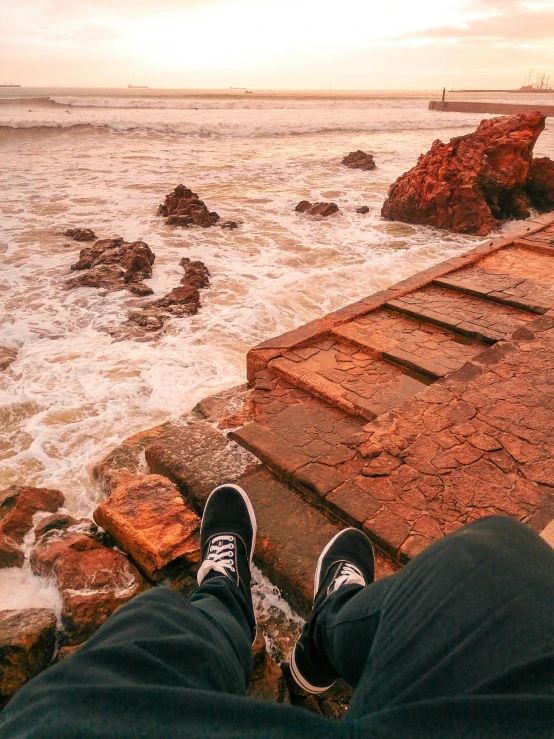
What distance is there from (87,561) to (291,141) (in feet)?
78.9

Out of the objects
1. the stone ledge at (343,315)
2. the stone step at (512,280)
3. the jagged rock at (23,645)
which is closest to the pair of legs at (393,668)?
the jagged rock at (23,645)

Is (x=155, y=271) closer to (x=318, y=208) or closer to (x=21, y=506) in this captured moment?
(x=318, y=208)

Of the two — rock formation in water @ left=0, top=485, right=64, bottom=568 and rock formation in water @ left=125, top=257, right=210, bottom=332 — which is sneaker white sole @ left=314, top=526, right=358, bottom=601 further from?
rock formation in water @ left=125, top=257, right=210, bottom=332

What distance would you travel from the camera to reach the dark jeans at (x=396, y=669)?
0.79m

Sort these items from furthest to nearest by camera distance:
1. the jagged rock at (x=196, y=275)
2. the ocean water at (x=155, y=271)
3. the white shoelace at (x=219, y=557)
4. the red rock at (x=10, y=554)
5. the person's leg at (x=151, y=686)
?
the jagged rock at (x=196, y=275)
the ocean water at (x=155, y=271)
the red rock at (x=10, y=554)
the white shoelace at (x=219, y=557)
the person's leg at (x=151, y=686)

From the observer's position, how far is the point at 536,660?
860 mm

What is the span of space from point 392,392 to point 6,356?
13.8 feet

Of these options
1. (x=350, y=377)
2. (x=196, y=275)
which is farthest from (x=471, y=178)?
(x=350, y=377)

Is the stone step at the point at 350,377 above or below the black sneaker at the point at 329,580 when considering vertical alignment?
above

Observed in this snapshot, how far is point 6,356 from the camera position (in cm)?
488

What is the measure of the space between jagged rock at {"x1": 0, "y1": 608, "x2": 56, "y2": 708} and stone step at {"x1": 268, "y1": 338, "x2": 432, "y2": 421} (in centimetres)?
232

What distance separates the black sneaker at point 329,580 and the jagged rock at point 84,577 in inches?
37.9

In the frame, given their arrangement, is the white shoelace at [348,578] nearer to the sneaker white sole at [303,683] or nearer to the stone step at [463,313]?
the sneaker white sole at [303,683]

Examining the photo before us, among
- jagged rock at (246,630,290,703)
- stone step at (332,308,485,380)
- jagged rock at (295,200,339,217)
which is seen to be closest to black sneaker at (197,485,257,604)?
jagged rock at (246,630,290,703)
